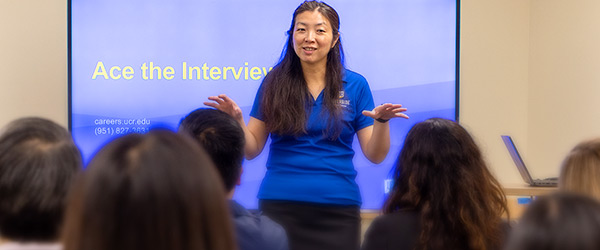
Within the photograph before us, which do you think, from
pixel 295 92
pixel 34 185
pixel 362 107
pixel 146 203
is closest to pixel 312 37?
pixel 295 92

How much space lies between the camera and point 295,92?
2.77 metres

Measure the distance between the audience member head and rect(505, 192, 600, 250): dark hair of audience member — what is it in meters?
0.83

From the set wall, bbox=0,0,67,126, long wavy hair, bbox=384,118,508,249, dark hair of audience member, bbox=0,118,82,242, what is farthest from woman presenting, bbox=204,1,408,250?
wall, bbox=0,0,67,126

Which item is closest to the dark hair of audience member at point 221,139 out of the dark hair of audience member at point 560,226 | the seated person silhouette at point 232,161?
the seated person silhouette at point 232,161

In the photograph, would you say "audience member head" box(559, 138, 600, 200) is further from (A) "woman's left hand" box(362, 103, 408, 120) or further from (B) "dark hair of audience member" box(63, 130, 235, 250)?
(B) "dark hair of audience member" box(63, 130, 235, 250)

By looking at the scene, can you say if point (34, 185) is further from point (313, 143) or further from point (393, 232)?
point (313, 143)

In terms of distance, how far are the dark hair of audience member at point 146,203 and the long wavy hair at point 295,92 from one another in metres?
1.86

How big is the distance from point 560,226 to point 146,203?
0.50 metres

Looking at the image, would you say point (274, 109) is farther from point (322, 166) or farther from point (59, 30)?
point (59, 30)

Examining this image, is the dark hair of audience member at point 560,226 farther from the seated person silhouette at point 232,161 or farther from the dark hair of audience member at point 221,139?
the dark hair of audience member at point 221,139

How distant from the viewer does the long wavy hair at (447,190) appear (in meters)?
1.84

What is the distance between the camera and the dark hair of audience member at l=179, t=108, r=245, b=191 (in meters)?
1.80

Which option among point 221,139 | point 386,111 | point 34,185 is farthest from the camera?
point 386,111

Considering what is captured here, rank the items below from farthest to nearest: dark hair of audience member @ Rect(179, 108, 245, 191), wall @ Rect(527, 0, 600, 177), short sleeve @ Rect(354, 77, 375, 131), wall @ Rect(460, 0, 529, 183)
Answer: wall @ Rect(460, 0, 529, 183)
wall @ Rect(527, 0, 600, 177)
short sleeve @ Rect(354, 77, 375, 131)
dark hair of audience member @ Rect(179, 108, 245, 191)
